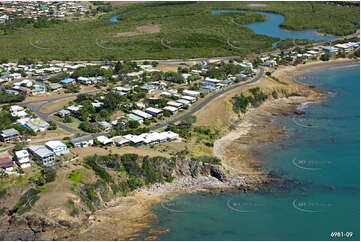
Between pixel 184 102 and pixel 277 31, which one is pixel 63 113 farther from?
pixel 277 31

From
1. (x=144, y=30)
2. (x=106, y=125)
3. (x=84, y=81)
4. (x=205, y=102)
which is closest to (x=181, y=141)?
(x=106, y=125)

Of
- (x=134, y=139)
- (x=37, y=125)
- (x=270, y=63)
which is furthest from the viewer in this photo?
(x=270, y=63)

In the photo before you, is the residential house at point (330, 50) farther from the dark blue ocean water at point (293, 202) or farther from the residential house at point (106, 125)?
the residential house at point (106, 125)

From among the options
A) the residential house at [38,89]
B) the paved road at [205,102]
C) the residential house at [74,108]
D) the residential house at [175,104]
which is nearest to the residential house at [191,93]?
the paved road at [205,102]

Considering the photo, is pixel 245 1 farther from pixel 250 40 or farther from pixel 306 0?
pixel 250 40

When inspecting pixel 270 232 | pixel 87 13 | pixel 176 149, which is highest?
pixel 87 13

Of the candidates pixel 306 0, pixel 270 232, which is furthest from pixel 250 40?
pixel 270 232
